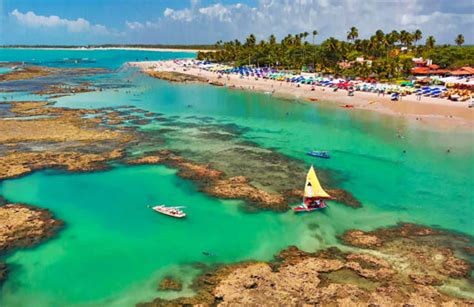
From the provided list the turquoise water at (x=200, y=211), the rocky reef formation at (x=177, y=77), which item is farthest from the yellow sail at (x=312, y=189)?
the rocky reef formation at (x=177, y=77)

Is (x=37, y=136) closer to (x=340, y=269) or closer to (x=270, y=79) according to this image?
(x=340, y=269)

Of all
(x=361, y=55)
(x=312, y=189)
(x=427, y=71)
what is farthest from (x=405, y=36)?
(x=312, y=189)

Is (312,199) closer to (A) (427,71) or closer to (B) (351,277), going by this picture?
(B) (351,277)

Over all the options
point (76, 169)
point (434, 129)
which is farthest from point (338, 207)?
point (434, 129)

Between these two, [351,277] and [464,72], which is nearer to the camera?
[351,277]

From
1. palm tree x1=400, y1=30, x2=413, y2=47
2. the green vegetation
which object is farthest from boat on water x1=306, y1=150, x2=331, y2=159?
palm tree x1=400, y1=30, x2=413, y2=47
